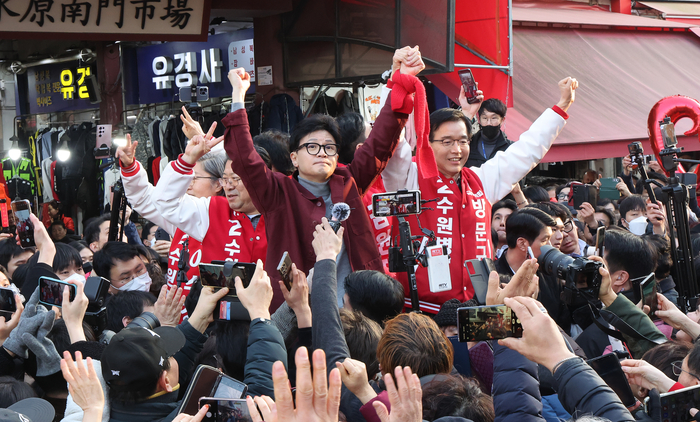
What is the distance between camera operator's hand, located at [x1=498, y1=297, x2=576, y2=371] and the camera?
1.77 m

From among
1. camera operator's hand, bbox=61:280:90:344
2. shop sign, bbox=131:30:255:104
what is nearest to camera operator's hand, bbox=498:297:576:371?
camera operator's hand, bbox=61:280:90:344

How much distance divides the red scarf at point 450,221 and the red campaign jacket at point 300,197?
315mm

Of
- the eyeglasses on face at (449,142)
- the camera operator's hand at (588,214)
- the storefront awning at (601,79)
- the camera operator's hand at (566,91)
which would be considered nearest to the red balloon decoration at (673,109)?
the camera operator's hand at (588,214)

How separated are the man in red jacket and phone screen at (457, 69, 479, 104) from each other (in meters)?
1.62

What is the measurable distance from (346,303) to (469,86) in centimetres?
252

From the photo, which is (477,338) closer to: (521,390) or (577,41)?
(521,390)

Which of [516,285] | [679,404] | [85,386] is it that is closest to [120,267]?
[85,386]

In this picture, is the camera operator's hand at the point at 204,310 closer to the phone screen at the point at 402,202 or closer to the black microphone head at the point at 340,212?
the black microphone head at the point at 340,212

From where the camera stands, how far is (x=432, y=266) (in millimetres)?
2928

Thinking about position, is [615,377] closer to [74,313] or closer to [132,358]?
[132,358]

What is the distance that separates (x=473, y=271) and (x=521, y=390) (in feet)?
1.97

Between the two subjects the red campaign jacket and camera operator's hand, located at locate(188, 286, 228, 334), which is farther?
the red campaign jacket

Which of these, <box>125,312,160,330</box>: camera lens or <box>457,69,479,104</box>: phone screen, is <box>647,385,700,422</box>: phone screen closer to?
<box>125,312,160,330</box>: camera lens

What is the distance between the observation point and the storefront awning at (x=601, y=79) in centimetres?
806
